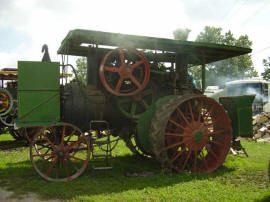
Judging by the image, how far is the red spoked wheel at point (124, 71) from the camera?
218 inches

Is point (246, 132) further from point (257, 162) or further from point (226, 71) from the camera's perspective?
point (226, 71)

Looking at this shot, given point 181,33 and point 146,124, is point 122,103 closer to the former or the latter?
point 146,124

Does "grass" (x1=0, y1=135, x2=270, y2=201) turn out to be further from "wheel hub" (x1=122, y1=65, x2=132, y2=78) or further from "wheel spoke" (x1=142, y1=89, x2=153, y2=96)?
"wheel hub" (x1=122, y1=65, x2=132, y2=78)

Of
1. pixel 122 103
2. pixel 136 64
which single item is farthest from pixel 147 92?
pixel 136 64

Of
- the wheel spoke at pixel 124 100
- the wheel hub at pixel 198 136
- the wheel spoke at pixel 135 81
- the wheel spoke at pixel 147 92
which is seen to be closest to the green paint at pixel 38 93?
the wheel spoke at pixel 124 100

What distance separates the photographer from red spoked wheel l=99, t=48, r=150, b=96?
5.55 m

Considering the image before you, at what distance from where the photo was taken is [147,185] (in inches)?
186

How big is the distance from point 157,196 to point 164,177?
97 cm

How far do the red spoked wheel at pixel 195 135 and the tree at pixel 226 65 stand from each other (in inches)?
1560

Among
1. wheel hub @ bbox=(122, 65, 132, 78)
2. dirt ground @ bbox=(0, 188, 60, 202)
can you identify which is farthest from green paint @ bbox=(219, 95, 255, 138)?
dirt ground @ bbox=(0, 188, 60, 202)

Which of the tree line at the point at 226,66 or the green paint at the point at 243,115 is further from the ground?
the tree line at the point at 226,66

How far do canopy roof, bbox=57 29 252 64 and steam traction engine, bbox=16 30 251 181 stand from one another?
2cm

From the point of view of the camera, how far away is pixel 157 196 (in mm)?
4180

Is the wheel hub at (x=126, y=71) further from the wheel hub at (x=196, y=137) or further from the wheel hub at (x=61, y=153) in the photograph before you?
the wheel hub at (x=61, y=153)
